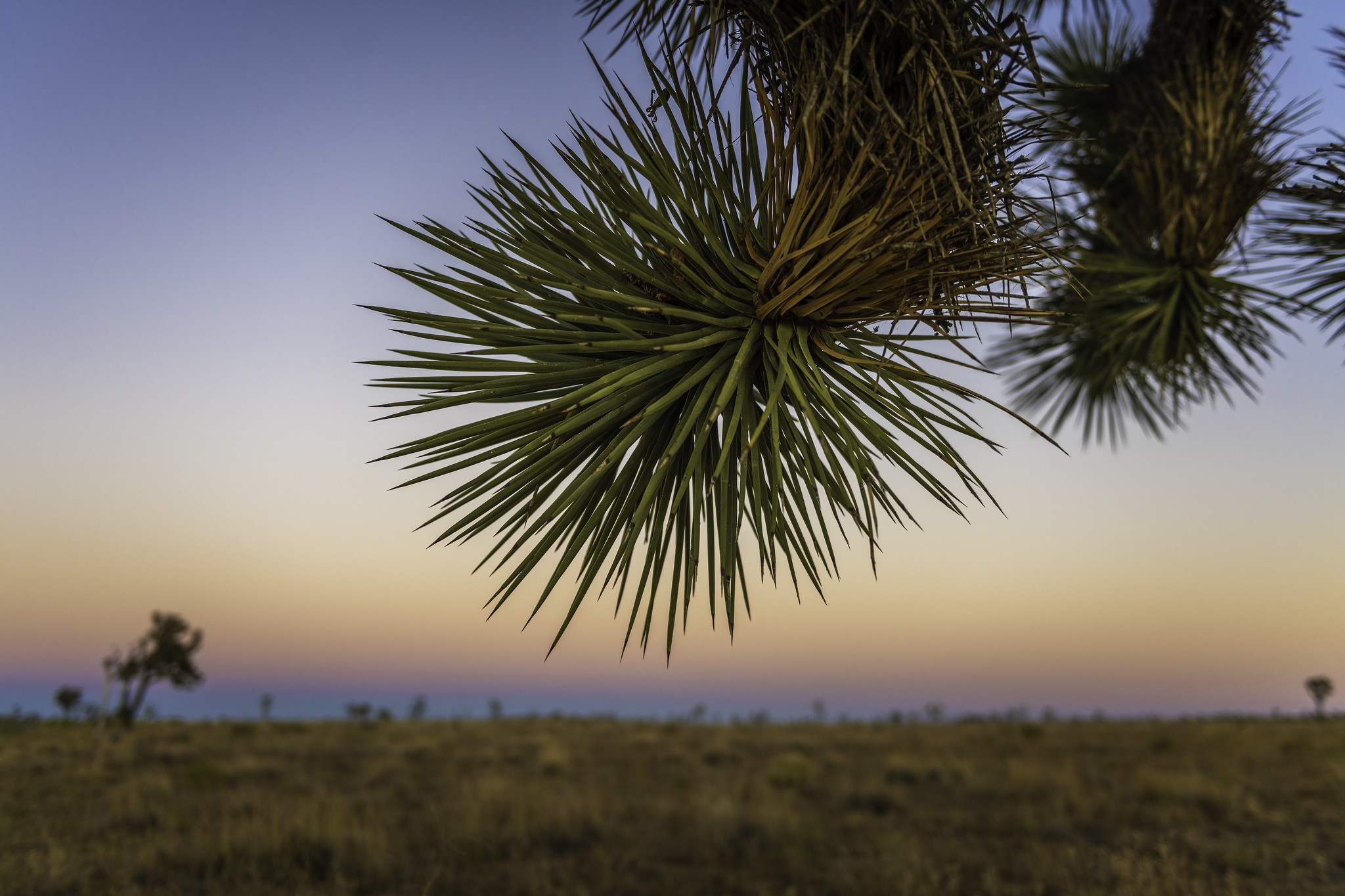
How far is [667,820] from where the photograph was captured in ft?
29.3

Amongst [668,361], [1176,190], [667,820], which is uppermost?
[1176,190]

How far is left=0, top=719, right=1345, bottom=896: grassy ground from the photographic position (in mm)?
5996

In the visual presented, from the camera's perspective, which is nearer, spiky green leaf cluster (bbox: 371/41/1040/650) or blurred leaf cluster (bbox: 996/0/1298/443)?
spiky green leaf cluster (bbox: 371/41/1040/650)

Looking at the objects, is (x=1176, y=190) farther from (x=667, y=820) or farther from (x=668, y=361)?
(x=667, y=820)

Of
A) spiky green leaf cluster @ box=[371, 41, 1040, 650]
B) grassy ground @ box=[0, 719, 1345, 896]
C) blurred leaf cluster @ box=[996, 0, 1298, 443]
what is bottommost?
grassy ground @ box=[0, 719, 1345, 896]

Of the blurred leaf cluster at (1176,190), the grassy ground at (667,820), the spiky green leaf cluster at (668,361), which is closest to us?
the spiky green leaf cluster at (668,361)

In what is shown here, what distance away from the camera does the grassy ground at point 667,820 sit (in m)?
6.00

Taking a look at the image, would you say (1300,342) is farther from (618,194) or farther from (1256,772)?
(1256,772)

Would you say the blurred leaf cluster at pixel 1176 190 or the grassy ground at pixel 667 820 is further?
the grassy ground at pixel 667 820

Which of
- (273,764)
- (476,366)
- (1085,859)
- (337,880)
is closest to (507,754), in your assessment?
(273,764)

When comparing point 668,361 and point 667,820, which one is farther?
point 667,820

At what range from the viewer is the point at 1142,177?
4.56 metres

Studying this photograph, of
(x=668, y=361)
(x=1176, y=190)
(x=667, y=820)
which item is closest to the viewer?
(x=668, y=361)

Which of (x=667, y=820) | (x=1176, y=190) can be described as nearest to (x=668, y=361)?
(x=1176, y=190)
